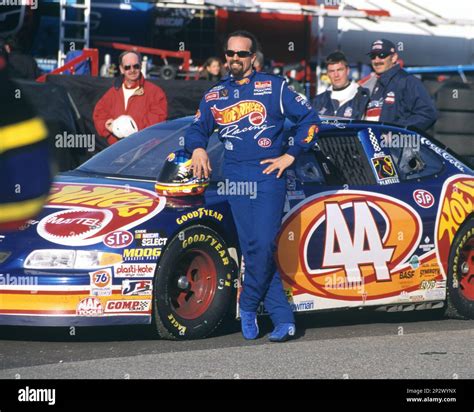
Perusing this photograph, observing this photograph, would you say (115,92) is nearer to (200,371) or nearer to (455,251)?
(455,251)

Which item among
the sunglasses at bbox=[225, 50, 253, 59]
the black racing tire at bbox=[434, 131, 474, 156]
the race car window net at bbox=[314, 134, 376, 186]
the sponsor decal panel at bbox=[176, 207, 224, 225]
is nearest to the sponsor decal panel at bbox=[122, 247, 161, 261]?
the sponsor decal panel at bbox=[176, 207, 224, 225]

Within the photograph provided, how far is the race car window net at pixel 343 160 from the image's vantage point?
742cm

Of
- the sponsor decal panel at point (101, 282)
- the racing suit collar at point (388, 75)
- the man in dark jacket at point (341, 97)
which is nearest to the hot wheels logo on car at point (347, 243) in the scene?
the sponsor decal panel at point (101, 282)

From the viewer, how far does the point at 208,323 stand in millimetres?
6695

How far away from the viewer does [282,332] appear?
6.73 m

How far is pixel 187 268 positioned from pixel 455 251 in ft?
7.29

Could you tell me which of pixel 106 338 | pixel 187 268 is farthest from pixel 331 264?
pixel 106 338

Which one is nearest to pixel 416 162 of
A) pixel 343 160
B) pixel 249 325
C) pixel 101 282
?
pixel 343 160

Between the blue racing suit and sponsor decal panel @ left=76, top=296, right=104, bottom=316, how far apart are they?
935 millimetres

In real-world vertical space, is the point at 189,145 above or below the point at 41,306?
above

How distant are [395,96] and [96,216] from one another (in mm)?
3834

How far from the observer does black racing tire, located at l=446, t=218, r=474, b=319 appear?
7949 millimetres

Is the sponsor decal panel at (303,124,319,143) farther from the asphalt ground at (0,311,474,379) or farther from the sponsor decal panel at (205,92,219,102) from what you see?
the asphalt ground at (0,311,474,379)
